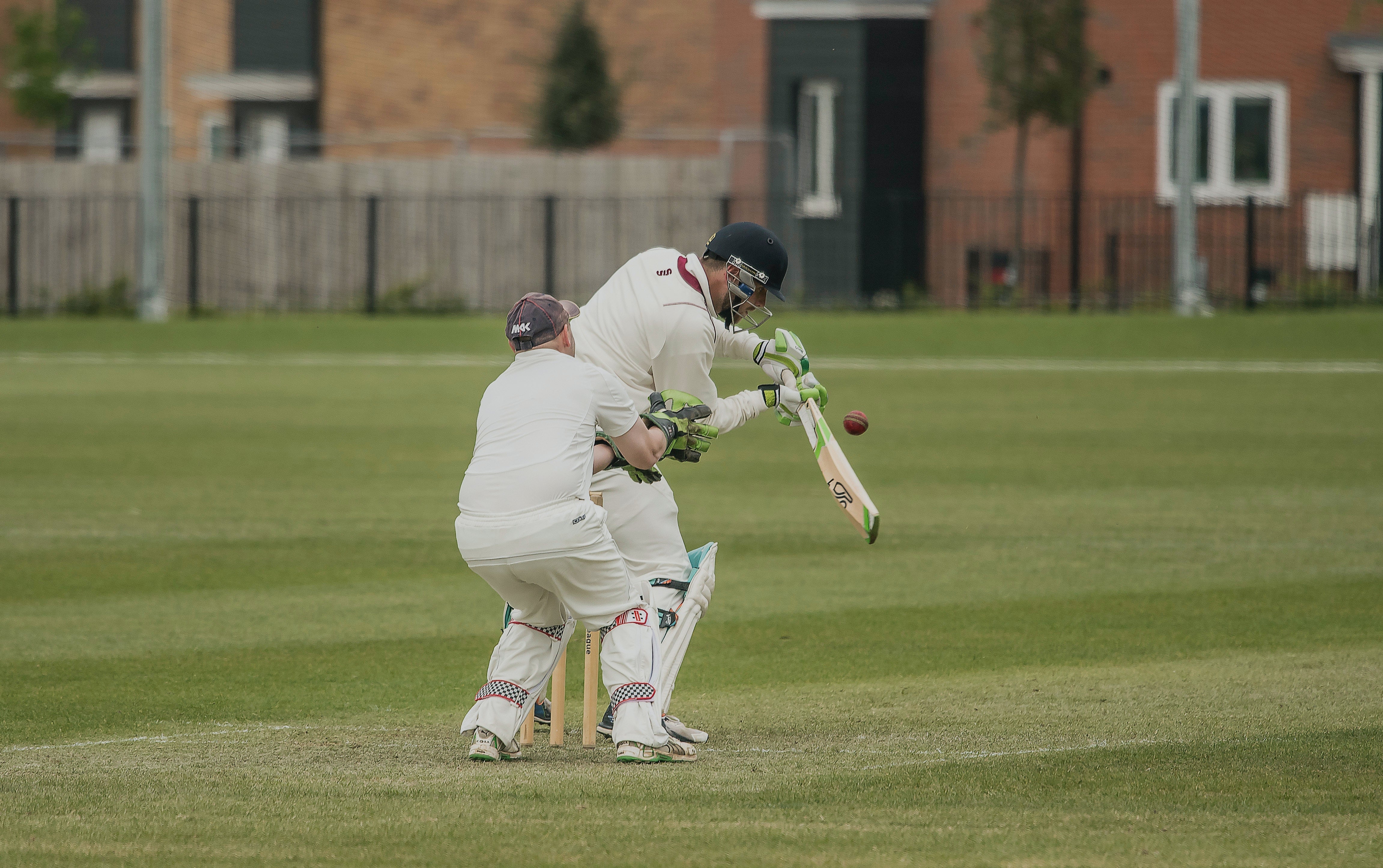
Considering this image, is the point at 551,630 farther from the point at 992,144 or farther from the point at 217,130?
the point at 217,130

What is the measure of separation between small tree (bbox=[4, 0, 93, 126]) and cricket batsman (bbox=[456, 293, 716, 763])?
3986 centimetres

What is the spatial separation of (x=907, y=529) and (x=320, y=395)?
448 inches

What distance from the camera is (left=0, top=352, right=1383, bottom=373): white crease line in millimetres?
25172

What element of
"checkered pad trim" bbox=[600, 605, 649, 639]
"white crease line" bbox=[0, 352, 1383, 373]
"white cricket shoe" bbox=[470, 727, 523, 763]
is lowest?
"white cricket shoe" bbox=[470, 727, 523, 763]

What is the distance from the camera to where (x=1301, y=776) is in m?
6.52

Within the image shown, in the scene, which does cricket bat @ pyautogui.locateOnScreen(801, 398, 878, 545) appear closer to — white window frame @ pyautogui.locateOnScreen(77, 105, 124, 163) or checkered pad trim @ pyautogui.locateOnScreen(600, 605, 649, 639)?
checkered pad trim @ pyautogui.locateOnScreen(600, 605, 649, 639)

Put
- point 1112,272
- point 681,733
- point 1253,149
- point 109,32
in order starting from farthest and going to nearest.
Result: point 109,32 → point 1253,149 → point 1112,272 → point 681,733

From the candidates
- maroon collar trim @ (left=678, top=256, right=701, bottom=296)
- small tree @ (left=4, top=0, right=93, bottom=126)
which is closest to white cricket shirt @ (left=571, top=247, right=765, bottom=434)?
maroon collar trim @ (left=678, top=256, right=701, bottom=296)

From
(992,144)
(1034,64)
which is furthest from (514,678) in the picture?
(992,144)

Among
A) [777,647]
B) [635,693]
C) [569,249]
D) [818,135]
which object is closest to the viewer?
[635,693]

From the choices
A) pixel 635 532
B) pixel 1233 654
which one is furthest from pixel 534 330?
pixel 1233 654

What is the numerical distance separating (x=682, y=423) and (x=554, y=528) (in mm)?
721

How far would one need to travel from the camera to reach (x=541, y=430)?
6.73 metres

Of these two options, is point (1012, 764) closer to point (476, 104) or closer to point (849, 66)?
point (849, 66)
